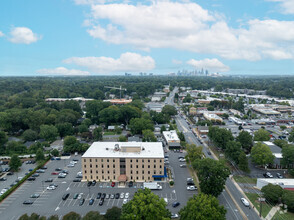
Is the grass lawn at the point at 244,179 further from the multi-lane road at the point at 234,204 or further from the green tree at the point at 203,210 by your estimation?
the green tree at the point at 203,210

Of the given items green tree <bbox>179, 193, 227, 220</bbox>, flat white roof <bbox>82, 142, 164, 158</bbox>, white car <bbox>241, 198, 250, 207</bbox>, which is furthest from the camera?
flat white roof <bbox>82, 142, 164, 158</bbox>

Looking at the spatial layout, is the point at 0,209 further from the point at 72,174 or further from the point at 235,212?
the point at 235,212

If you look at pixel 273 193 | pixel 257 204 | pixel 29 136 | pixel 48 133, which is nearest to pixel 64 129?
pixel 48 133

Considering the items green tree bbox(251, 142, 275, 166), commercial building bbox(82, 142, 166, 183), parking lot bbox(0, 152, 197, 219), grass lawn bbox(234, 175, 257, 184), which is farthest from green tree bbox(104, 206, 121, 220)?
green tree bbox(251, 142, 275, 166)

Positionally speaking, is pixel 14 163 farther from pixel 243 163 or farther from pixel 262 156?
pixel 262 156

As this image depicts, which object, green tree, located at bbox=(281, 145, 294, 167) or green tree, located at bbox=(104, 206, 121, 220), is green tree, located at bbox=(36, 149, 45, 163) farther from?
green tree, located at bbox=(281, 145, 294, 167)

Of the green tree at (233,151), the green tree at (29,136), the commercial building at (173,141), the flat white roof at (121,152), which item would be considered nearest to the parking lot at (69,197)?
the flat white roof at (121,152)
